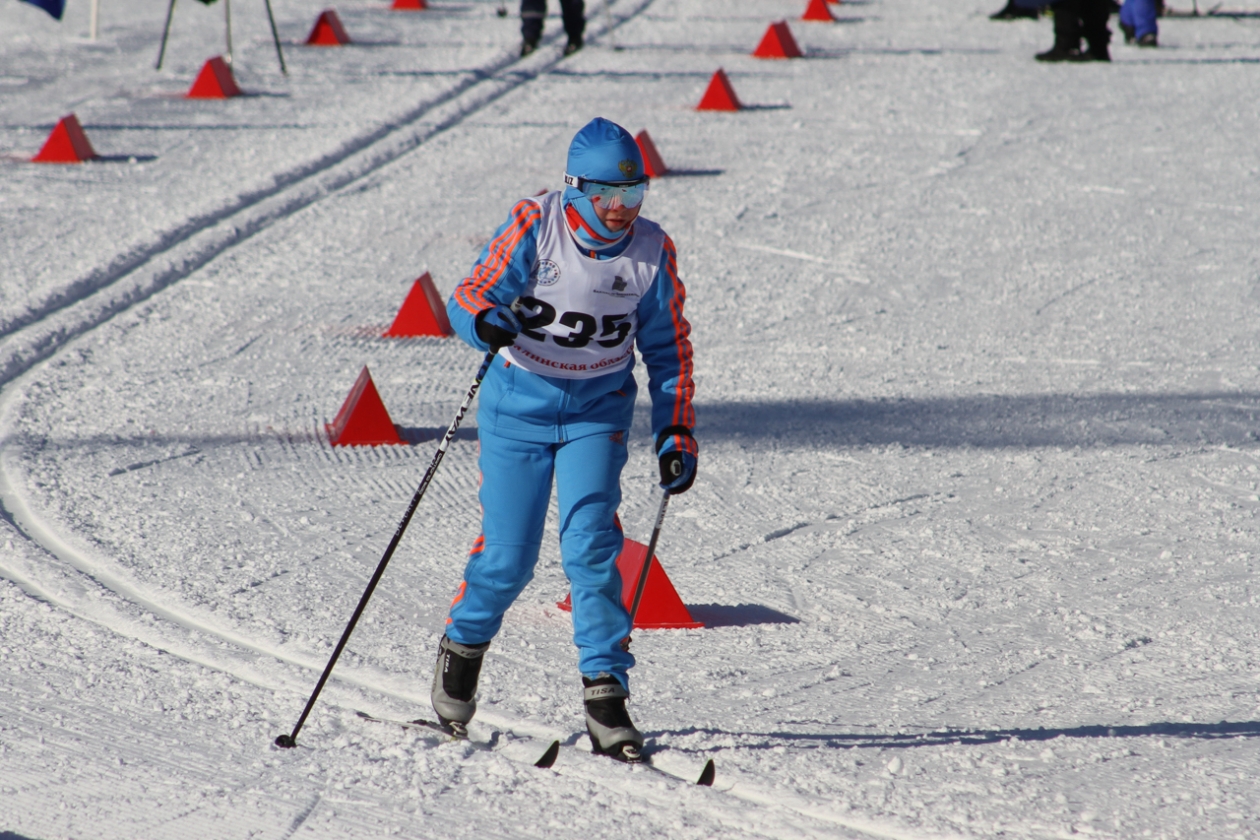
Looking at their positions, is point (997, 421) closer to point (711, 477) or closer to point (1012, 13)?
point (711, 477)

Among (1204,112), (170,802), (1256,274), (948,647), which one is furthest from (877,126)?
(170,802)

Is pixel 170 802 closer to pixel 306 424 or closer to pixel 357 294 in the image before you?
pixel 306 424

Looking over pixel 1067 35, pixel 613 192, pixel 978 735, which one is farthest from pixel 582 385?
pixel 1067 35

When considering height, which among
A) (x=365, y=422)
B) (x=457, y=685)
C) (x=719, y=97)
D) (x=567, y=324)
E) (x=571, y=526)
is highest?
(x=567, y=324)

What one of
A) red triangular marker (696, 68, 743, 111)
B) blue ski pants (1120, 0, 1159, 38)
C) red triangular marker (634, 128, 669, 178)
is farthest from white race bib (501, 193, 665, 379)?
blue ski pants (1120, 0, 1159, 38)

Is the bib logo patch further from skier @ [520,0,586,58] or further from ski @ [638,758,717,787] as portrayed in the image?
skier @ [520,0,586,58]

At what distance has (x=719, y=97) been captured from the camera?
41.9 ft

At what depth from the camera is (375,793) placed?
348 centimetres

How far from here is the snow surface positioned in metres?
3.60

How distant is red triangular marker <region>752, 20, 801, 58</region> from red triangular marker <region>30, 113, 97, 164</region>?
25.3ft

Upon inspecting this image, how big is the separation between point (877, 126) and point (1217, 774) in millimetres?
9216

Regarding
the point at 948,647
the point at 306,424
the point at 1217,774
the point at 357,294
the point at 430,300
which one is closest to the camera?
the point at 1217,774

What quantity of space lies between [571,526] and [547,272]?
2.09 ft

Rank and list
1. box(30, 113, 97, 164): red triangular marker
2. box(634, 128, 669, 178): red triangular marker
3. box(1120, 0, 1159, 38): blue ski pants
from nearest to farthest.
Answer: box(30, 113, 97, 164): red triangular marker, box(634, 128, 669, 178): red triangular marker, box(1120, 0, 1159, 38): blue ski pants
